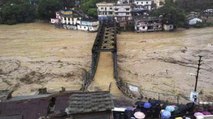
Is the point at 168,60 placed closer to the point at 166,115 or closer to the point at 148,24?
the point at 148,24

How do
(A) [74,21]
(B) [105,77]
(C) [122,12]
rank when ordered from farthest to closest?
(C) [122,12]
(A) [74,21]
(B) [105,77]

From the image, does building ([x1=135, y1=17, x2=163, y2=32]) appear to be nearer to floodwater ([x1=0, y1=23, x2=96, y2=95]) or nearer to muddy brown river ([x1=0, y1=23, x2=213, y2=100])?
muddy brown river ([x1=0, y1=23, x2=213, y2=100])

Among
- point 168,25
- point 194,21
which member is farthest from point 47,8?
point 194,21

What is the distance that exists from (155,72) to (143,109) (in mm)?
13805

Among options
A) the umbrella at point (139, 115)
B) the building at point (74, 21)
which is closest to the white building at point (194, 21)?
the building at point (74, 21)

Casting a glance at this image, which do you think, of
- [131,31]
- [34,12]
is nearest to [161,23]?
[131,31]

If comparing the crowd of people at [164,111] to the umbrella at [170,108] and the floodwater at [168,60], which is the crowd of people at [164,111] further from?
the floodwater at [168,60]

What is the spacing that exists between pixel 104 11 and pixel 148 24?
8917 mm

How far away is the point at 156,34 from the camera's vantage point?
1682 inches

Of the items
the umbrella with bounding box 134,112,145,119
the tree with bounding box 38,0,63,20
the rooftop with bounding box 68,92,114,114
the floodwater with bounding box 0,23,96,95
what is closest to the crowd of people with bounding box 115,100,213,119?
the umbrella with bounding box 134,112,145,119

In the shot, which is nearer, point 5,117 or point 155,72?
point 5,117

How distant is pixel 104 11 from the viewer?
49.0m

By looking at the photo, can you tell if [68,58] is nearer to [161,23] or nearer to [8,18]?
[161,23]

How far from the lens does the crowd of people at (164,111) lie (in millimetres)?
11773
